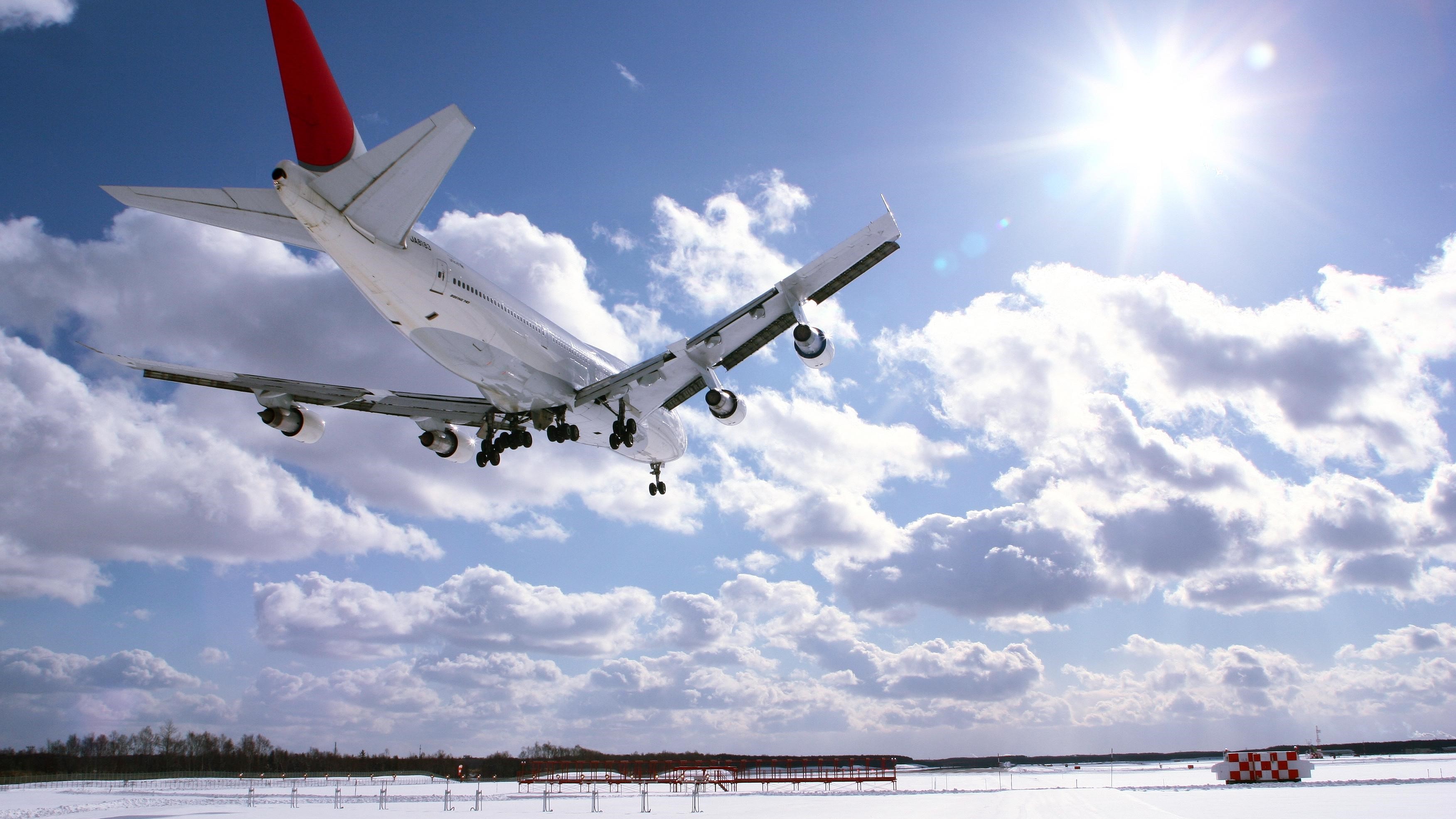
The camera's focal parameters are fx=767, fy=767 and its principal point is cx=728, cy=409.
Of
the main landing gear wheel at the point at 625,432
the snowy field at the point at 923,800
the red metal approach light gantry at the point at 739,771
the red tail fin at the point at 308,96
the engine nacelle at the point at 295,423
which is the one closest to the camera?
the red tail fin at the point at 308,96

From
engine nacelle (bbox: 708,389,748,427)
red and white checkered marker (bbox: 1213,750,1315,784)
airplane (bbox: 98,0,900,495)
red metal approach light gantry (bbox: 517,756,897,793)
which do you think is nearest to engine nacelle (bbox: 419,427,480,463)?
airplane (bbox: 98,0,900,495)

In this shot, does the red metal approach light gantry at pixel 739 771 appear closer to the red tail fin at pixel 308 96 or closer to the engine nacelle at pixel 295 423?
the engine nacelle at pixel 295 423

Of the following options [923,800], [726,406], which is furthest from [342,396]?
[923,800]

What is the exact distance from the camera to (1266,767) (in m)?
26.7

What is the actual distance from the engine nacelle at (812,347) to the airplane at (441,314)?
0.10 ft

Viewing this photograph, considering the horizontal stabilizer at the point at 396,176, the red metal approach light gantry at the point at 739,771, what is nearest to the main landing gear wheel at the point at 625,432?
the horizontal stabilizer at the point at 396,176

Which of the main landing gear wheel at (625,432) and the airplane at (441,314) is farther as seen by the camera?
the main landing gear wheel at (625,432)

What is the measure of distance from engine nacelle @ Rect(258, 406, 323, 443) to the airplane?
0.11ft

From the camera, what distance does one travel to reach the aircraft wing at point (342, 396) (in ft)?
56.9

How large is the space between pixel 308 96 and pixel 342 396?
8789mm

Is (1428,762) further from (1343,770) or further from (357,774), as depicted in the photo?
(357,774)

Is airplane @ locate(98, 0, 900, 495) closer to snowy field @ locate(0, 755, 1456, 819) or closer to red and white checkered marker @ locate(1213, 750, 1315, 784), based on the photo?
snowy field @ locate(0, 755, 1456, 819)

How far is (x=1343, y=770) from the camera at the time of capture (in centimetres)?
3647

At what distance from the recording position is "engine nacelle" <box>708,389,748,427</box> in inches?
785
